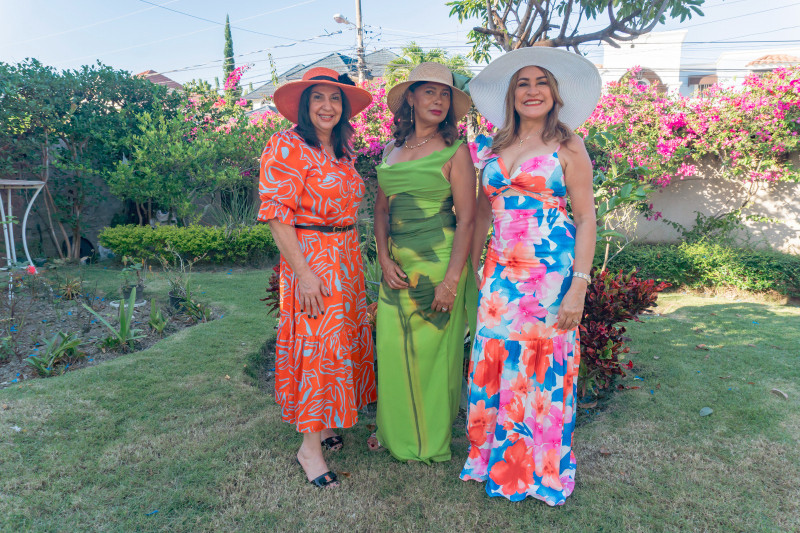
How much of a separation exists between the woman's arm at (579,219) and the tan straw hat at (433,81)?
68 centimetres

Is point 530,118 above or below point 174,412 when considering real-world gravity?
above

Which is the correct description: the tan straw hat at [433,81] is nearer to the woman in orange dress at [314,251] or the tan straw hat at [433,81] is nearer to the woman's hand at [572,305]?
the woman in orange dress at [314,251]

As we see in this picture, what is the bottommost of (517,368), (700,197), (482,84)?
(517,368)

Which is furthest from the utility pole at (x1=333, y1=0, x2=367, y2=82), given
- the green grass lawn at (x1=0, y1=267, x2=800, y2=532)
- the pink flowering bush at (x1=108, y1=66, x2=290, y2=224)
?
the green grass lawn at (x1=0, y1=267, x2=800, y2=532)

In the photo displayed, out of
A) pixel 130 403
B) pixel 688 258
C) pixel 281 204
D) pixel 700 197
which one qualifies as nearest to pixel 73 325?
pixel 130 403

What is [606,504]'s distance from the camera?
7.54 ft

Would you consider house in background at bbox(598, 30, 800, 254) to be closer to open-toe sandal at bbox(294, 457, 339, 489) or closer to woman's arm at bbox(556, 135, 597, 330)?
woman's arm at bbox(556, 135, 597, 330)

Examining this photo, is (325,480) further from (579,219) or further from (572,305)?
(579,219)

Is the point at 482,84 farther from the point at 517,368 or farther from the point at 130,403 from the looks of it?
the point at 130,403

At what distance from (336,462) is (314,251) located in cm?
122

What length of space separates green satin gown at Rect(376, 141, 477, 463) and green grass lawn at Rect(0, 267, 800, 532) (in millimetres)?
195

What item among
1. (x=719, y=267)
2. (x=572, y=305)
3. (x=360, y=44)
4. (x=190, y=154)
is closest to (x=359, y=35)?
(x=360, y=44)

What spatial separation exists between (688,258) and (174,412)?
288 inches

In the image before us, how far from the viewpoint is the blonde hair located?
7.25ft
